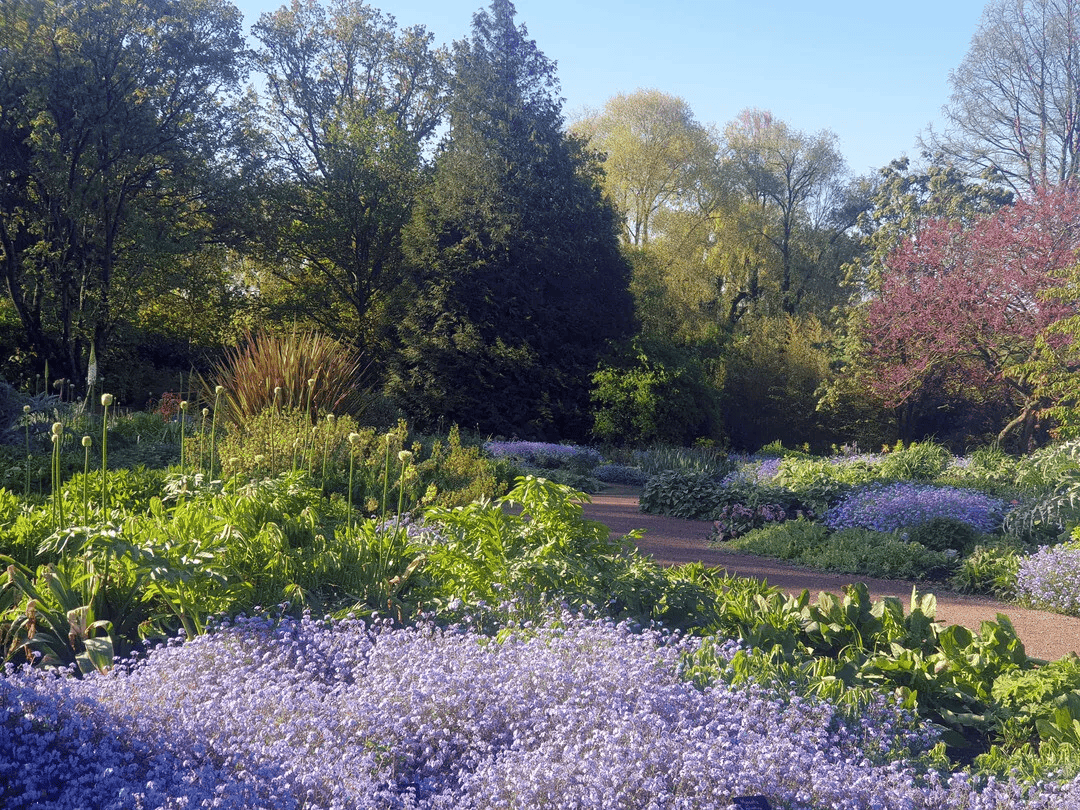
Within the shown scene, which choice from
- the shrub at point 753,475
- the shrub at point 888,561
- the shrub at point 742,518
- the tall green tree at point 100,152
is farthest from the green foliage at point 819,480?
the tall green tree at point 100,152

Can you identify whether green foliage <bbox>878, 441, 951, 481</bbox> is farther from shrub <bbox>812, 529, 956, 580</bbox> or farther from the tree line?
shrub <bbox>812, 529, 956, 580</bbox>

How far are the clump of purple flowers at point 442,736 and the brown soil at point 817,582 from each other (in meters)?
2.02

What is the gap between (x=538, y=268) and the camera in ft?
63.7

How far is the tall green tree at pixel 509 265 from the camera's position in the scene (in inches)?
733

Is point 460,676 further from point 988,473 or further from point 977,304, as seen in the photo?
point 977,304

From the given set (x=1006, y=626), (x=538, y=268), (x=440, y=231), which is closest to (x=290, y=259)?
(x=440, y=231)

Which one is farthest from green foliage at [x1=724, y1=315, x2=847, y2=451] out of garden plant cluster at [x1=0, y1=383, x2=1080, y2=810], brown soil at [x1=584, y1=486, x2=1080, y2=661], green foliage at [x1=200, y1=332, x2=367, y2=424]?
garden plant cluster at [x1=0, y1=383, x2=1080, y2=810]

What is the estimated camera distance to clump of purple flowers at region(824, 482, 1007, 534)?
7891 millimetres

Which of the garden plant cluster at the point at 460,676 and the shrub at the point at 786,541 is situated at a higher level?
the garden plant cluster at the point at 460,676

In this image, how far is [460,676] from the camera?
2688 millimetres

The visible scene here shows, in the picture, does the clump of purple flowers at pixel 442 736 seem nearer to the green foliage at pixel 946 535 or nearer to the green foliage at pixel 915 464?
the green foliage at pixel 946 535

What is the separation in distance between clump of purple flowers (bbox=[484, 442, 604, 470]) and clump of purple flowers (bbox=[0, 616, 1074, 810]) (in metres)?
9.74

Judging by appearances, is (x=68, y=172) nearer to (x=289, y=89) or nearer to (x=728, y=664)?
(x=289, y=89)

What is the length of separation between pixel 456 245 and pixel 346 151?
5.68 metres
